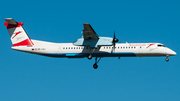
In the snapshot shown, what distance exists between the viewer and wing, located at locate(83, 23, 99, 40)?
25.8 metres

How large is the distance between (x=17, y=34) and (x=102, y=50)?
9.89m

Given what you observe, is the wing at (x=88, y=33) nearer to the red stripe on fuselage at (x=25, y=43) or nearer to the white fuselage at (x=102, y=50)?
the white fuselage at (x=102, y=50)

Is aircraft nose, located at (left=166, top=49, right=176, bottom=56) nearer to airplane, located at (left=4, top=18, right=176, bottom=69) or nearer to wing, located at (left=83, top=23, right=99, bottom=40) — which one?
airplane, located at (left=4, top=18, right=176, bottom=69)

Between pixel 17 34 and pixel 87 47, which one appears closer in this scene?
pixel 87 47

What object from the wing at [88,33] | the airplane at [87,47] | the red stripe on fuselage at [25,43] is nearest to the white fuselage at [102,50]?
the airplane at [87,47]

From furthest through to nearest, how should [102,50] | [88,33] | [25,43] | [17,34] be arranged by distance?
1. [17,34]
2. [25,43]
3. [102,50]
4. [88,33]

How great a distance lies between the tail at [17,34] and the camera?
1188 inches

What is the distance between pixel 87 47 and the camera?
29250 mm

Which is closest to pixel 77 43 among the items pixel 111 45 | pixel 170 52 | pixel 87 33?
pixel 87 33

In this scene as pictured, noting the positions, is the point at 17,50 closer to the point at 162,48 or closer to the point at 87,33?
the point at 87,33

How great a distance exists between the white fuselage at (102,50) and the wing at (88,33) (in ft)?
5.67

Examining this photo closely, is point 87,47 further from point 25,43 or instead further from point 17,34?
point 17,34

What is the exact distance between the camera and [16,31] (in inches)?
1197

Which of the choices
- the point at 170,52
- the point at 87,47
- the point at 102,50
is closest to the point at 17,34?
the point at 87,47
